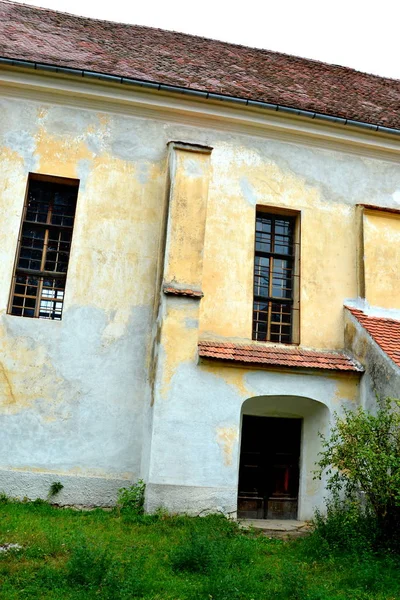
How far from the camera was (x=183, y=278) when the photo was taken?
933 centimetres

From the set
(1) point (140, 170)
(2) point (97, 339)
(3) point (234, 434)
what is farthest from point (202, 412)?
(1) point (140, 170)

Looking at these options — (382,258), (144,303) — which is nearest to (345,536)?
(144,303)

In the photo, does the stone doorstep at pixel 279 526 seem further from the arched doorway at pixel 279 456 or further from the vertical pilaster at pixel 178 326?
the vertical pilaster at pixel 178 326

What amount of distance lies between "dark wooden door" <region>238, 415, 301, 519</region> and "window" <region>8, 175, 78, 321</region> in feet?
13.2

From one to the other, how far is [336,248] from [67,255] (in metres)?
5.02

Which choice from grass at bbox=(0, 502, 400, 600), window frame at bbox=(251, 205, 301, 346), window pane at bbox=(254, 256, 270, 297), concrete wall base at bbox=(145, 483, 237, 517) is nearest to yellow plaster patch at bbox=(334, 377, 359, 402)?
window frame at bbox=(251, 205, 301, 346)

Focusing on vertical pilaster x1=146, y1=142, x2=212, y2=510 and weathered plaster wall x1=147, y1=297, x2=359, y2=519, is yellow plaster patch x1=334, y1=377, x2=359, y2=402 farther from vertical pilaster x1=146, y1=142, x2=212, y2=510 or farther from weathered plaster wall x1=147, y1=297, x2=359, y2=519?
vertical pilaster x1=146, y1=142, x2=212, y2=510

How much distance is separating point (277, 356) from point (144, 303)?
2462 millimetres

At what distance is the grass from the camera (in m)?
5.34

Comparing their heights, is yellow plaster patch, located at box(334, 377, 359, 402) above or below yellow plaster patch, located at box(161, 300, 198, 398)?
below

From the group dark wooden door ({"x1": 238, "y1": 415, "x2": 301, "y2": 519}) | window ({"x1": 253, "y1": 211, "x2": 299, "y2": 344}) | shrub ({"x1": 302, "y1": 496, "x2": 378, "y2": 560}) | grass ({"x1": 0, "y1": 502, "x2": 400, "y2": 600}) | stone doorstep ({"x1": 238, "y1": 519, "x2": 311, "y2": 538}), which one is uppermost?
window ({"x1": 253, "y1": 211, "x2": 299, "y2": 344})

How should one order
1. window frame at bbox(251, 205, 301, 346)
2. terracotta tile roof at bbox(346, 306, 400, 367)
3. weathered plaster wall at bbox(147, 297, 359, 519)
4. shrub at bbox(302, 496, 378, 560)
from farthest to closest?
window frame at bbox(251, 205, 301, 346) → terracotta tile roof at bbox(346, 306, 400, 367) → weathered plaster wall at bbox(147, 297, 359, 519) → shrub at bbox(302, 496, 378, 560)

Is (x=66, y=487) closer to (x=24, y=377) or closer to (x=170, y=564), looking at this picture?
(x=24, y=377)

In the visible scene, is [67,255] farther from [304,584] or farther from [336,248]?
[304,584]
